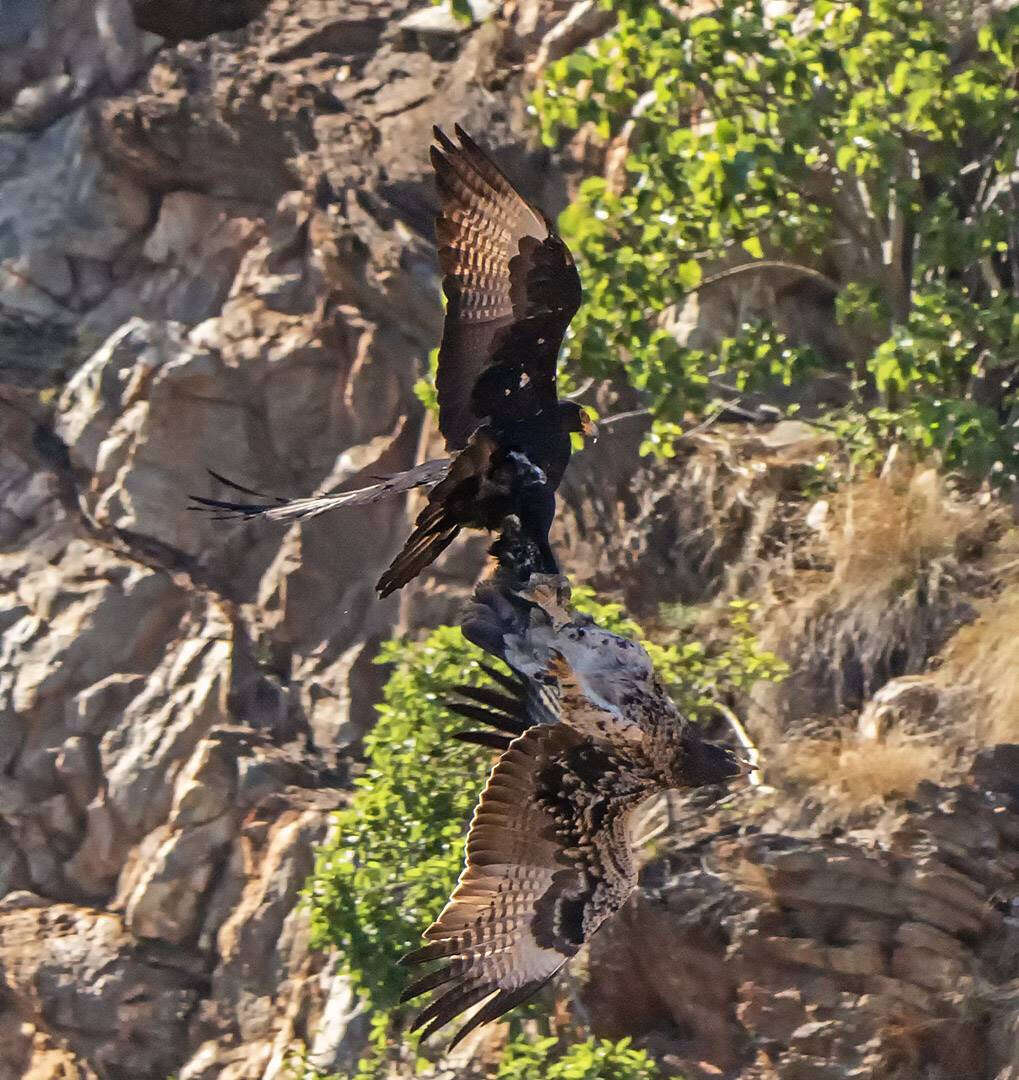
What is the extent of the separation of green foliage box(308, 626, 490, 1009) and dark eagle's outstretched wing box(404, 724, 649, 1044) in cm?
296

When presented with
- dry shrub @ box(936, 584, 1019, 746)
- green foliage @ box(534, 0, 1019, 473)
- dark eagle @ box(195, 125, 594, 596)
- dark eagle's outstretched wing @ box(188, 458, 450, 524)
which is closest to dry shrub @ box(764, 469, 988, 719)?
dry shrub @ box(936, 584, 1019, 746)

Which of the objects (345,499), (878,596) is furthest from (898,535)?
(345,499)

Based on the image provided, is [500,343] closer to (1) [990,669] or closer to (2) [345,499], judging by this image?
(2) [345,499]

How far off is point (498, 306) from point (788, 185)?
166 inches

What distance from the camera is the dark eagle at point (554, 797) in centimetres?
530

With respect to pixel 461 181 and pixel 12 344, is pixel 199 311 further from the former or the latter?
pixel 461 181

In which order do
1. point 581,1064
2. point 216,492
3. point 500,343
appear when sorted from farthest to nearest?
point 216,492 < point 581,1064 < point 500,343

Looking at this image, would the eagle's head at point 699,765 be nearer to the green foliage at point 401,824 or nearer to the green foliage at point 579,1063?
the green foliage at point 579,1063

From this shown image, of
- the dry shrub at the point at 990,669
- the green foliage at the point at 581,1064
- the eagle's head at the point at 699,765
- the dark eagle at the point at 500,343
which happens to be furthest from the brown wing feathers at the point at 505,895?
the dry shrub at the point at 990,669

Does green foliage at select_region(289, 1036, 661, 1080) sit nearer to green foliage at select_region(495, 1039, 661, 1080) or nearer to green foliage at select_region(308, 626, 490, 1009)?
green foliage at select_region(495, 1039, 661, 1080)

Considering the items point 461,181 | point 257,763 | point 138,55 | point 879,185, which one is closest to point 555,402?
point 461,181

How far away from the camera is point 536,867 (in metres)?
5.45

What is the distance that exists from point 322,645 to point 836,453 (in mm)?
3388

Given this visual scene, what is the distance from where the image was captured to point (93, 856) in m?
11.7
